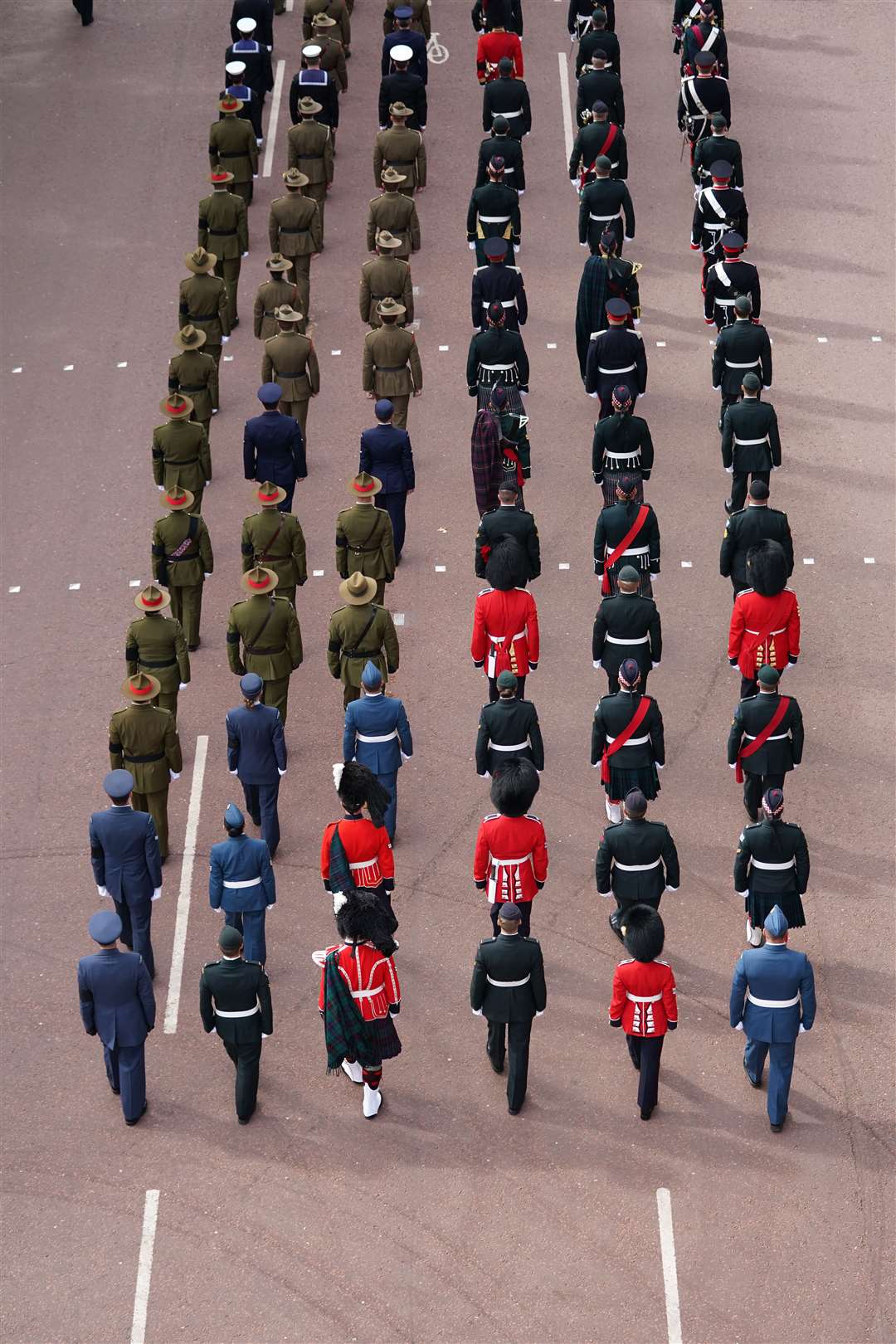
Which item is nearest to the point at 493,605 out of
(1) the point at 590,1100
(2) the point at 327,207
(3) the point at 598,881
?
(3) the point at 598,881

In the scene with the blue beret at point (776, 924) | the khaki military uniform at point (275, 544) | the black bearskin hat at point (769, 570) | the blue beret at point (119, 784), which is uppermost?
the black bearskin hat at point (769, 570)

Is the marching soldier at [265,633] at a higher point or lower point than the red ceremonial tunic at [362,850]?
higher

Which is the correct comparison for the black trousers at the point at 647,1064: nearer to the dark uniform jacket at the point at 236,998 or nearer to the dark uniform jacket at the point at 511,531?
the dark uniform jacket at the point at 236,998

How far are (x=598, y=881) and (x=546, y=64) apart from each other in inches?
617

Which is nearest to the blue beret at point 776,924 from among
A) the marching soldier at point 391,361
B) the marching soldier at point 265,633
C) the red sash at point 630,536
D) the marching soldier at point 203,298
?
the red sash at point 630,536

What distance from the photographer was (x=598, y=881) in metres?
15.7

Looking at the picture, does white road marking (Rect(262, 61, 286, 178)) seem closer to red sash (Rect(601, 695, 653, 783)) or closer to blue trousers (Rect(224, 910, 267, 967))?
red sash (Rect(601, 695, 653, 783))

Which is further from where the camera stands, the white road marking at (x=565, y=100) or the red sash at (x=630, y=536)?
the white road marking at (x=565, y=100)

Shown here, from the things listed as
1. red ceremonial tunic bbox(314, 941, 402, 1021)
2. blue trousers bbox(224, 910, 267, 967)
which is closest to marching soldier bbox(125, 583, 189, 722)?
blue trousers bbox(224, 910, 267, 967)

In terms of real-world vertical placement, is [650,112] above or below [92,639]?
above

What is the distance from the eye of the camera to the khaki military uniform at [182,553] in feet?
61.2

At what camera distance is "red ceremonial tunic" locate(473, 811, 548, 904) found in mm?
15664

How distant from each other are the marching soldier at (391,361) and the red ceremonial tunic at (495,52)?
7.02m

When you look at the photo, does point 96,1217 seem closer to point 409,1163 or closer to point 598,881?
point 409,1163
